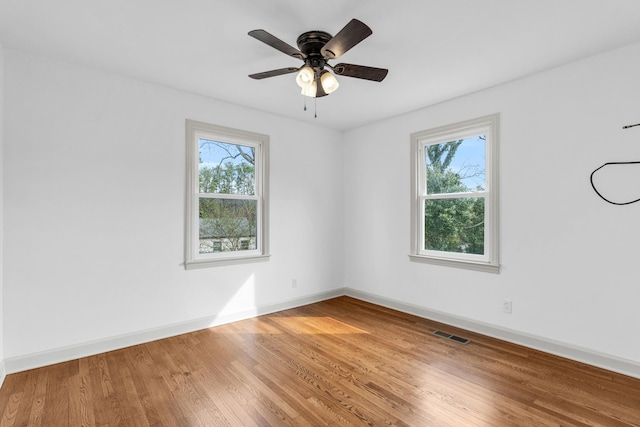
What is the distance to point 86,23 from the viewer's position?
231 centimetres

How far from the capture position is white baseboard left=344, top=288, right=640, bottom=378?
2.64 metres

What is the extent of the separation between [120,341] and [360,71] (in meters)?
3.27

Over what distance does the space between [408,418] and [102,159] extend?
3341 mm

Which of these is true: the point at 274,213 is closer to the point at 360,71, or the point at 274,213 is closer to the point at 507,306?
the point at 360,71

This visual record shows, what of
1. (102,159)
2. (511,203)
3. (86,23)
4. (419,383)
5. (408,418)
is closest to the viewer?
(408,418)

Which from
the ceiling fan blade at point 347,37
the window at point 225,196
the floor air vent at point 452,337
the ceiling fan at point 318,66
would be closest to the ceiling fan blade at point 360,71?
the ceiling fan at point 318,66

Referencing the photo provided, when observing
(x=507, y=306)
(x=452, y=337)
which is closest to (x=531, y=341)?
(x=507, y=306)

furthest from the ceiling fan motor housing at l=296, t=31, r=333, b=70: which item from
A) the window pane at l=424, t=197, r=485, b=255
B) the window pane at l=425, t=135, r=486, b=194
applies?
the window pane at l=424, t=197, r=485, b=255

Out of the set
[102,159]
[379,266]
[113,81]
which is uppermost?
[113,81]

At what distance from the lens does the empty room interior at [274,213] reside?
7.30 ft

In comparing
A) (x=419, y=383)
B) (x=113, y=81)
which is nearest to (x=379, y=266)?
(x=419, y=383)

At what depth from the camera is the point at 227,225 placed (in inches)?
156

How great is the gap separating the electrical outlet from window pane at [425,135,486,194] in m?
1.22

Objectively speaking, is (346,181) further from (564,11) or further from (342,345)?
(564,11)
